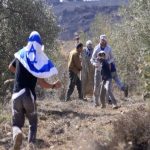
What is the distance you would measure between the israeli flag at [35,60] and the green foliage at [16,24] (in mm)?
6082

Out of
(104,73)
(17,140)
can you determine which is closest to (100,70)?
(104,73)

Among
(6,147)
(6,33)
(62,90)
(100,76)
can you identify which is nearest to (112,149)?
(6,147)

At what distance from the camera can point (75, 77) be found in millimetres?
15867

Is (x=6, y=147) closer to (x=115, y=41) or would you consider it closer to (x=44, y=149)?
(x=44, y=149)

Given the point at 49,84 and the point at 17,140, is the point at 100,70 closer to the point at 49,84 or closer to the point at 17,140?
the point at 49,84

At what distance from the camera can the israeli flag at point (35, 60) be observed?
8.56m

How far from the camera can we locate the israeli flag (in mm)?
8562

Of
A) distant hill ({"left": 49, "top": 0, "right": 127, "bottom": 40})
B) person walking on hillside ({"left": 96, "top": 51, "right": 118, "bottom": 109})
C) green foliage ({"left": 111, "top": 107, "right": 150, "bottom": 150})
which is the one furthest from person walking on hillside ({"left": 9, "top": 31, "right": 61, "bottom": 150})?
distant hill ({"left": 49, "top": 0, "right": 127, "bottom": 40})

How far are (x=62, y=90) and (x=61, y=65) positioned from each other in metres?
6.27

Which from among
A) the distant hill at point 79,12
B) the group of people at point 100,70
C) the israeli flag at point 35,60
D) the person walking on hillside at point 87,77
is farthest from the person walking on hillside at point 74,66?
the distant hill at point 79,12

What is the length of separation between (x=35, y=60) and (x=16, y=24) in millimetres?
6605

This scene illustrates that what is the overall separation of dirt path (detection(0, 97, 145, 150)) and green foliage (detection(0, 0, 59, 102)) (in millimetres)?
2261

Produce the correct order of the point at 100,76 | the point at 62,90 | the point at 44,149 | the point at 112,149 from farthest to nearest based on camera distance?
the point at 62,90
the point at 100,76
the point at 44,149
the point at 112,149

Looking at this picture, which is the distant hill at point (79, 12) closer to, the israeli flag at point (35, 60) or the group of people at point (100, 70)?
the group of people at point (100, 70)
